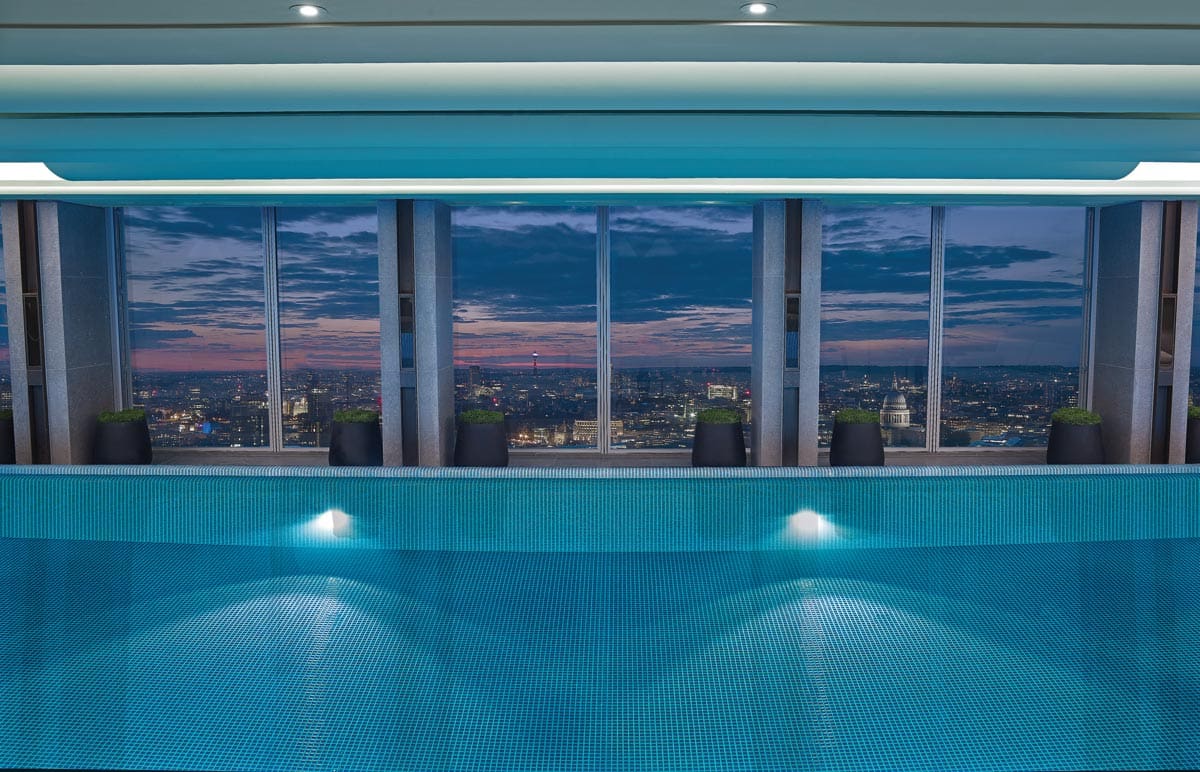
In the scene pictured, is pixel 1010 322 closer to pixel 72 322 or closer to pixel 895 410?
pixel 895 410

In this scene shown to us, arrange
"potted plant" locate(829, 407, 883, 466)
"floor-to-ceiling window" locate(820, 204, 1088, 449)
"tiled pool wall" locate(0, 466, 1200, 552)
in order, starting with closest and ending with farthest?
"tiled pool wall" locate(0, 466, 1200, 552) < "potted plant" locate(829, 407, 883, 466) < "floor-to-ceiling window" locate(820, 204, 1088, 449)

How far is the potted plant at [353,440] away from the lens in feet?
28.3

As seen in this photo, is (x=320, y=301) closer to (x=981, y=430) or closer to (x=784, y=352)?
(x=784, y=352)

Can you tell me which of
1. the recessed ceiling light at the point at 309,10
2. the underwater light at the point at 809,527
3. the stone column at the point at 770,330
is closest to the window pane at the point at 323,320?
the stone column at the point at 770,330

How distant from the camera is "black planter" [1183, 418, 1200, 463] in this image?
8719 millimetres

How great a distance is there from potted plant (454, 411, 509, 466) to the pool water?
1.93 meters

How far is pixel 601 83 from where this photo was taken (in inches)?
153

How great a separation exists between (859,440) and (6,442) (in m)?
9.47

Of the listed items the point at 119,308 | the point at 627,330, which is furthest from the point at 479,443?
the point at 119,308

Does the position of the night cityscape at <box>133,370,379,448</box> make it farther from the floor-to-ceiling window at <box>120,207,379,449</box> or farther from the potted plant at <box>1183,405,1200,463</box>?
the potted plant at <box>1183,405,1200,463</box>

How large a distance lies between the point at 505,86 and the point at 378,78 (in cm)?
63

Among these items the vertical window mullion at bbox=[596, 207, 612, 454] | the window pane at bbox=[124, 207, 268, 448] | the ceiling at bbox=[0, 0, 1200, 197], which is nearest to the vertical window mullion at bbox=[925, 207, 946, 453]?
the ceiling at bbox=[0, 0, 1200, 197]

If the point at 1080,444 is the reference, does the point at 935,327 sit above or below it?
above

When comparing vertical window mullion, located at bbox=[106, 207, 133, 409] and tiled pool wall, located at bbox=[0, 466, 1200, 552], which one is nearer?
tiled pool wall, located at bbox=[0, 466, 1200, 552]
